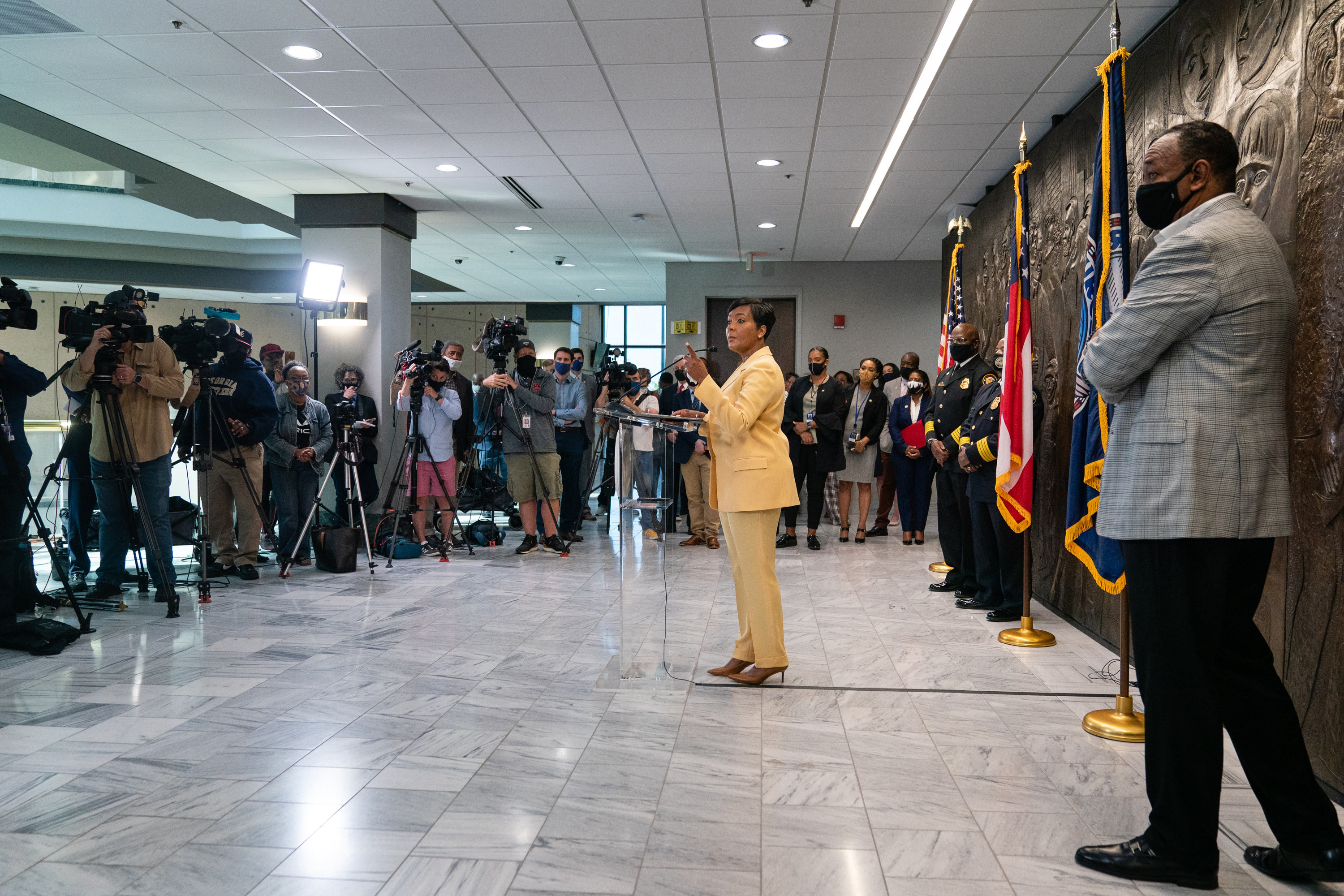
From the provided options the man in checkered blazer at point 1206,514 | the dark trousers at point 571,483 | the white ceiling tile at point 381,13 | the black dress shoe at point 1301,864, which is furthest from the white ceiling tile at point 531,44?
the black dress shoe at point 1301,864

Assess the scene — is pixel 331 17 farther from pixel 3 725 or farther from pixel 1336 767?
pixel 1336 767

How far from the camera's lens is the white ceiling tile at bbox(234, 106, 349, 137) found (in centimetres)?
620

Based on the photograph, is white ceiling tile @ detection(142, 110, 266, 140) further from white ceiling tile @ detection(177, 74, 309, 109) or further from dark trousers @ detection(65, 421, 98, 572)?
dark trousers @ detection(65, 421, 98, 572)

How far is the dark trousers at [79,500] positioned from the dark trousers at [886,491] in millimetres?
6806

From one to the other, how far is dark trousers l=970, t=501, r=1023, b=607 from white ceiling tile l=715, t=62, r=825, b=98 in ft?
9.09

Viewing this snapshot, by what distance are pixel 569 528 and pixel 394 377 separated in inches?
83.9

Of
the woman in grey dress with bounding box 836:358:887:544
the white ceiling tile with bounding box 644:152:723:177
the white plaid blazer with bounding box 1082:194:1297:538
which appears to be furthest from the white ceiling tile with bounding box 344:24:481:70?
the woman in grey dress with bounding box 836:358:887:544

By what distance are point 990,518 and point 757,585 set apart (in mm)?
2247

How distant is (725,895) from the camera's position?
2098 millimetres

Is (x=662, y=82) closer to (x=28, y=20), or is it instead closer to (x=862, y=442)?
(x=28, y=20)

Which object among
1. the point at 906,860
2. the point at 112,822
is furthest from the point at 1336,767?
the point at 112,822

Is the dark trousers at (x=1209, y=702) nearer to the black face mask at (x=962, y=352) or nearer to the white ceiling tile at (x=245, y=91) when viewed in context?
the black face mask at (x=962, y=352)

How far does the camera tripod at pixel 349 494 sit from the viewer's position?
6707mm

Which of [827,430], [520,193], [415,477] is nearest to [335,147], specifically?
[520,193]
